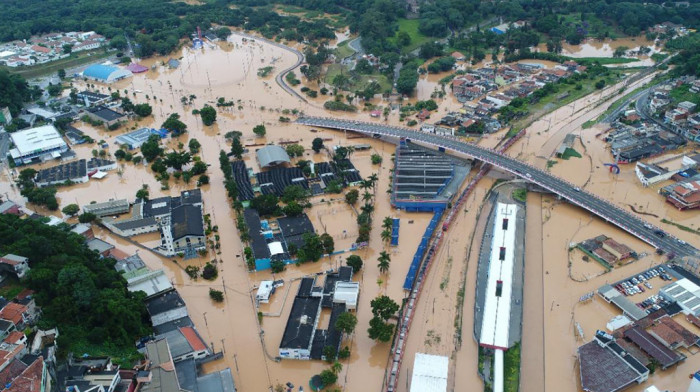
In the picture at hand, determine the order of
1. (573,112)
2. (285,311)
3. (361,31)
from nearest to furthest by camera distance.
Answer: (285,311), (573,112), (361,31)

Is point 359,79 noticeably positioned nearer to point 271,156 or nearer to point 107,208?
point 271,156

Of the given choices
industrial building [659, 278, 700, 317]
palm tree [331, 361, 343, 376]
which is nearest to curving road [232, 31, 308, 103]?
palm tree [331, 361, 343, 376]

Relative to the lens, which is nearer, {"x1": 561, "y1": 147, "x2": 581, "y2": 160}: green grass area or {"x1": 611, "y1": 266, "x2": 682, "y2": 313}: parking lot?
{"x1": 611, "y1": 266, "x2": 682, "y2": 313}: parking lot

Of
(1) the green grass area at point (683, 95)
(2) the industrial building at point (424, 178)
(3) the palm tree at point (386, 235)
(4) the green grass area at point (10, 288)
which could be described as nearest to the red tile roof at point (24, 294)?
(4) the green grass area at point (10, 288)

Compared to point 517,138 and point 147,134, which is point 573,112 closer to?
point 517,138

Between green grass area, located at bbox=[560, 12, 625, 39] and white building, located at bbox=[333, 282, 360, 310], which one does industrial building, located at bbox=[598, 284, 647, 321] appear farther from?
green grass area, located at bbox=[560, 12, 625, 39]

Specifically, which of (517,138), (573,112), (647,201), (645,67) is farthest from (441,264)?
(645,67)

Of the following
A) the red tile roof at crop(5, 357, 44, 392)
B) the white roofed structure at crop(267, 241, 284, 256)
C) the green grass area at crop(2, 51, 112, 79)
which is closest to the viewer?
the red tile roof at crop(5, 357, 44, 392)
